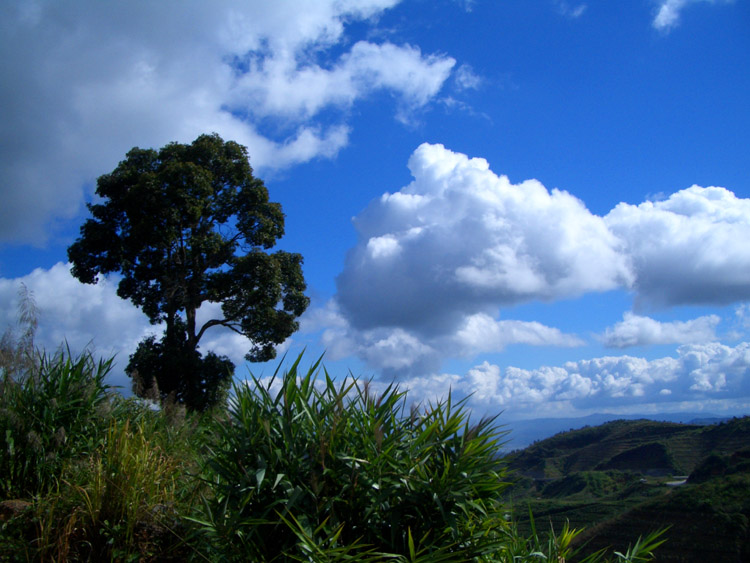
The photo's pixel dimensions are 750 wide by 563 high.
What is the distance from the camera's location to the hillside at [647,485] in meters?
20.6

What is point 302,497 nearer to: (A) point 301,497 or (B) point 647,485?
(A) point 301,497

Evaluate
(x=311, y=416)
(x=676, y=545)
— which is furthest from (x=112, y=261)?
(x=676, y=545)

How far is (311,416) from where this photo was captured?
13.9ft

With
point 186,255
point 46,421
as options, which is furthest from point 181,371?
point 46,421

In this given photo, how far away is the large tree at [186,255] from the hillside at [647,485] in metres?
10.1

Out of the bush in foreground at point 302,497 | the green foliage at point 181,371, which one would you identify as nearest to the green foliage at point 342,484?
the bush in foreground at point 302,497

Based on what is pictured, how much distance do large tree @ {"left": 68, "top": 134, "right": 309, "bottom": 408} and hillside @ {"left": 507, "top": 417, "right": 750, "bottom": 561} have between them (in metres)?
10.1

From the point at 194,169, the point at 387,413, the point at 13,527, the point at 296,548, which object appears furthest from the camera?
the point at 194,169

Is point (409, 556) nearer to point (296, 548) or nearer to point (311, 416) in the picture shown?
point (296, 548)

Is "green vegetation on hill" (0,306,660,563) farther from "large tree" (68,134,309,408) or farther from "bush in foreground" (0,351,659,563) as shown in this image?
"large tree" (68,134,309,408)

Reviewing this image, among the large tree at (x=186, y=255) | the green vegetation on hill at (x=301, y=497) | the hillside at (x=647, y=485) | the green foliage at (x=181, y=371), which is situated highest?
the large tree at (x=186, y=255)

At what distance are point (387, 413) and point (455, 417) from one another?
549 mm

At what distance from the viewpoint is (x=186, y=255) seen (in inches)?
763

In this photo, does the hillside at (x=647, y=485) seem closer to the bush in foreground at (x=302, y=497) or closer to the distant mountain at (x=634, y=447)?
the distant mountain at (x=634, y=447)
